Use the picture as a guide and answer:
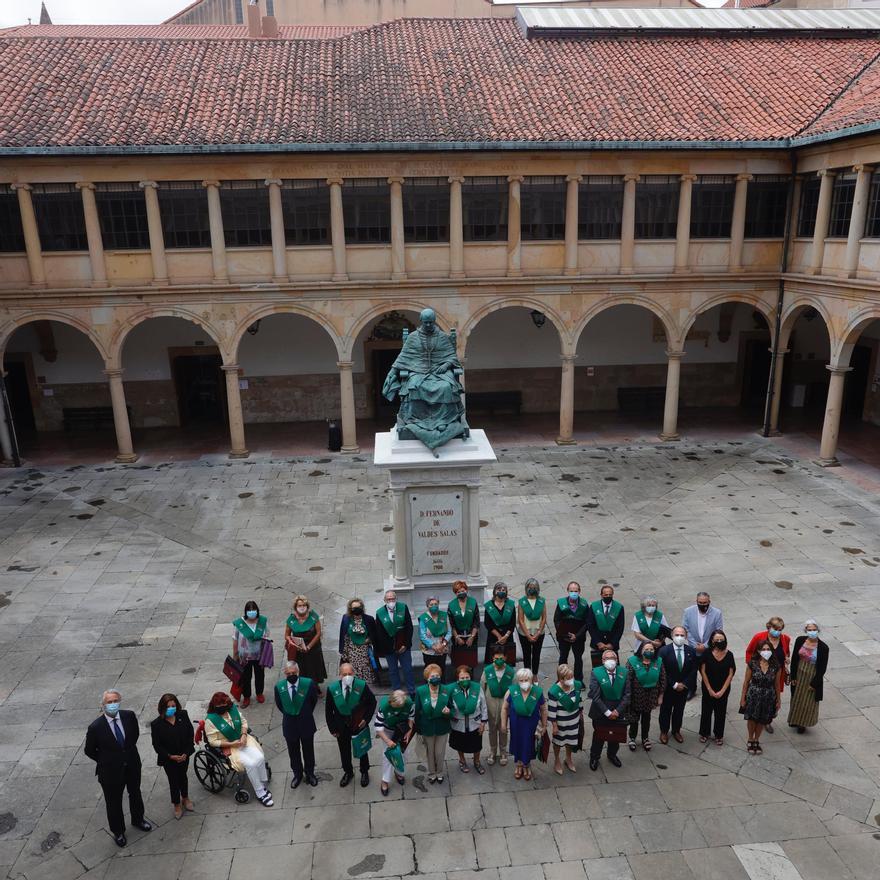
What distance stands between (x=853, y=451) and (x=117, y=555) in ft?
59.1

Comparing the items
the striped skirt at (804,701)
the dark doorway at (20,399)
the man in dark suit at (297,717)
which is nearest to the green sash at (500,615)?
the man in dark suit at (297,717)

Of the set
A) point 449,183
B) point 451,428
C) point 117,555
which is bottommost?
point 117,555

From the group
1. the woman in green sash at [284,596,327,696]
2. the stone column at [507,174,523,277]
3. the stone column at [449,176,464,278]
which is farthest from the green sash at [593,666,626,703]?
the stone column at [507,174,523,277]

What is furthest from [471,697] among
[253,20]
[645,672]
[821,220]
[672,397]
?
[253,20]

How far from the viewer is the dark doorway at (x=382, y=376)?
80.0ft

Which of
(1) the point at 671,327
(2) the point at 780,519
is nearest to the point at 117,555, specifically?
(2) the point at 780,519

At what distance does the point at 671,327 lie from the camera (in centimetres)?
2127

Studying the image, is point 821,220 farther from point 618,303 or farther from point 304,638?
point 304,638

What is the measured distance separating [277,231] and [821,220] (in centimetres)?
1360

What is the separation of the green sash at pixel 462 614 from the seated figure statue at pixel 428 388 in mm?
1959

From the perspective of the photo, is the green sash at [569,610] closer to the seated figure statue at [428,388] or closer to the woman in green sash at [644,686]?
the woman in green sash at [644,686]

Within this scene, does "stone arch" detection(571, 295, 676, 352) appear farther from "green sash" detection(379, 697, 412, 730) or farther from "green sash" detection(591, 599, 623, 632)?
"green sash" detection(379, 697, 412, 730)

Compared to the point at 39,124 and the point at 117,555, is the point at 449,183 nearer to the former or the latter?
the point at 39,124

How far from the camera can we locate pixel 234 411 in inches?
818
